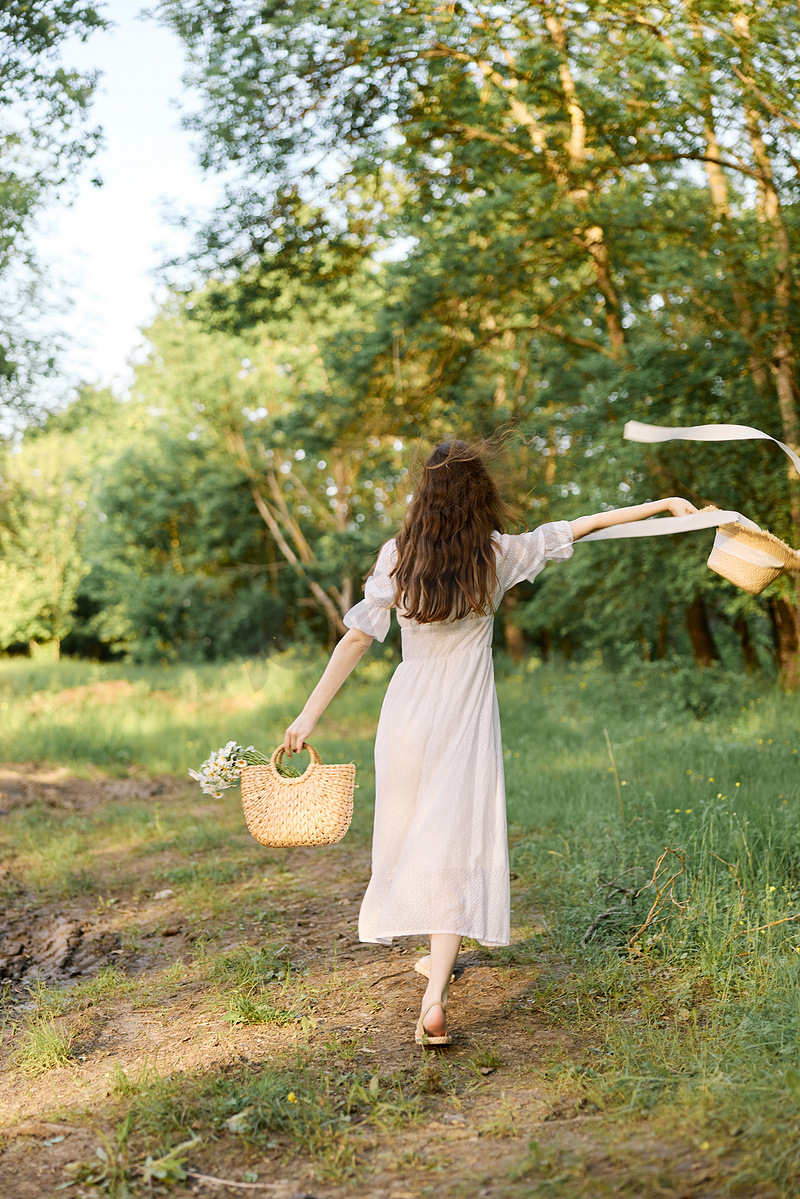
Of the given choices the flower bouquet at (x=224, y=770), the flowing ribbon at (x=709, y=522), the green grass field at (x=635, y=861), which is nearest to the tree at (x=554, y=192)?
the green grass field at (x=635, y=861)

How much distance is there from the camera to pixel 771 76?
664 cm

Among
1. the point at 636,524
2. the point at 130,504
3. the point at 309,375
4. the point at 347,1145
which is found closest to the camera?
the point at 347,1145

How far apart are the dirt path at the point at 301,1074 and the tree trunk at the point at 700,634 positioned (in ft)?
25.5

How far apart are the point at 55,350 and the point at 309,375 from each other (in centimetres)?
824

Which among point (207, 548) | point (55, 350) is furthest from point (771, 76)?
point (207, 548)

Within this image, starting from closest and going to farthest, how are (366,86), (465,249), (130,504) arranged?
(366,86), (465,249), (130,504)

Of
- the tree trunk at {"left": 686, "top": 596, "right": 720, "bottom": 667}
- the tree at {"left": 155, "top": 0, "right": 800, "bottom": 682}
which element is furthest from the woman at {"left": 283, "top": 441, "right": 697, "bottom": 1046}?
the tree trunk at {"left": 686, "top": 596, "right": 720, "bottom": 667}

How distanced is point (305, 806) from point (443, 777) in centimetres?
65

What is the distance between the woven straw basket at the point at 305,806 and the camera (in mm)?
3863

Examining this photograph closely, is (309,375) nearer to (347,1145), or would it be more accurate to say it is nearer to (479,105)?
(479,105)

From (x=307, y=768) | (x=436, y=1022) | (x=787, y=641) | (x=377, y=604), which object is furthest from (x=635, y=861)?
(x=787, y=641)

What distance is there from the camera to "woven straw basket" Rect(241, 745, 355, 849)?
12.7 ft

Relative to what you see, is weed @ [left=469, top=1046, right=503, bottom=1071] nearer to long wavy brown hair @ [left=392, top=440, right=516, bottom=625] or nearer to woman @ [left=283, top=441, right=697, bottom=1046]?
woman @ [left=283, top=441, right=697, bottom=1046]

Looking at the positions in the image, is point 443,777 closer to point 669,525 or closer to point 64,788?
point 669,525
